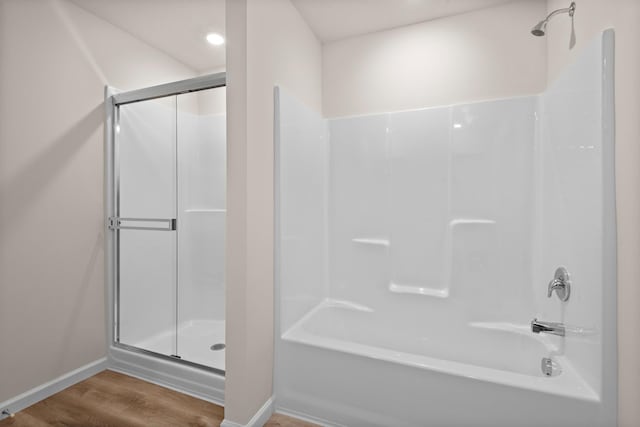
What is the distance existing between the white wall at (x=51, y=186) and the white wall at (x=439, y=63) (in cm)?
170

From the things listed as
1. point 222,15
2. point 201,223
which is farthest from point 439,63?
point 201,223

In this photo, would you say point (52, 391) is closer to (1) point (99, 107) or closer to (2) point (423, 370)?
(1) point (99, 107)

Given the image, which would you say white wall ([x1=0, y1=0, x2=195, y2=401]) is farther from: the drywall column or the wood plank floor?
the drywall column

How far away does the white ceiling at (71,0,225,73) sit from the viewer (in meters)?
2.05

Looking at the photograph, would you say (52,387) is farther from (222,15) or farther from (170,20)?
(222,15)

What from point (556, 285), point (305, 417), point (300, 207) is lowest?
point (305, 417)

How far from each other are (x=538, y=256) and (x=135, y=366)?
2.78 metres

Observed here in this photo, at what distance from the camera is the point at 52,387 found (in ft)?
6.15

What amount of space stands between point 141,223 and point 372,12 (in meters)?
2.24

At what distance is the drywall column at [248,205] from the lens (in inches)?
60.9

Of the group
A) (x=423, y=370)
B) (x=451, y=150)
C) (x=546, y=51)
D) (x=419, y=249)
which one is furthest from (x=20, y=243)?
(x=546, y=51)

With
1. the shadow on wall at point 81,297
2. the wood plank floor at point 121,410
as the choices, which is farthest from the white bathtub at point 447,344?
the shadow on wall at point 81,297

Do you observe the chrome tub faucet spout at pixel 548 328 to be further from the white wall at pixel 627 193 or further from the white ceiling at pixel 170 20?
the white ceiling at pixel 170 20

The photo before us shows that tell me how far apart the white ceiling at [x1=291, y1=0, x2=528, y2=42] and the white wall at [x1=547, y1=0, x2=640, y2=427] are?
3.38ft
